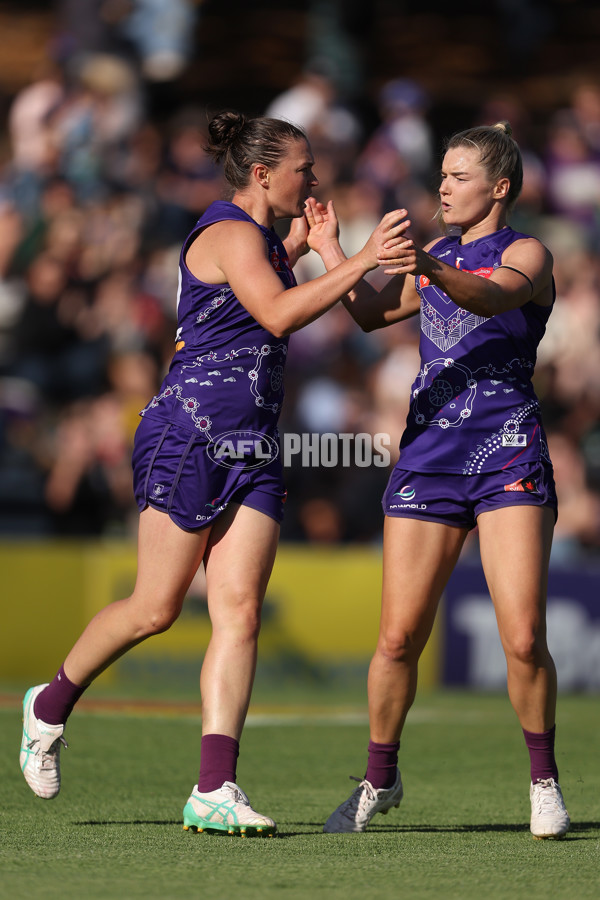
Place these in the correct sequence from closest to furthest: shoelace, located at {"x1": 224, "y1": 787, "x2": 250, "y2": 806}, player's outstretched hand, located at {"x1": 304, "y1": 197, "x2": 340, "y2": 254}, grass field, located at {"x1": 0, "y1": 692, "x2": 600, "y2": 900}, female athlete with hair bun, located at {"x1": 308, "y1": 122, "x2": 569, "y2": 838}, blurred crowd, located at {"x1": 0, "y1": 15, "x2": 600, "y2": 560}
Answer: grass field, located at {"x1": 0, "y1": 692, "x2": 600, "y2": 900} → shoelace, located at {"x1": 224, "y1": 787, "x2": 250, "y2": 806} → female athlete with hair bun, located at {"x1": 308, "y1": 122, "x2": 569, "y2": 838} → player's outstretched hand, located at {"x1": 304, "y1": 197, "x2": 340, "y2": 254} → blurred crowd, located at {"x1": 0, "y1": 15, "x2": 600, "y2": 560}

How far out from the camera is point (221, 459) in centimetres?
430

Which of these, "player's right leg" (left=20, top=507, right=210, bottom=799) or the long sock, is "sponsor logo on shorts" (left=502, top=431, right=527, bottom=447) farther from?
the long sock

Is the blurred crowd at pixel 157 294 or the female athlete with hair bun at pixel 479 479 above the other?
the blurred crowd at pixel 157 294

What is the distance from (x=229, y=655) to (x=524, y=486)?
1.03 m

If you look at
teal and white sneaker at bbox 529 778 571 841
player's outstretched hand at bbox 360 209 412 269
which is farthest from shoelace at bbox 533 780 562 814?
player's outstretched hand at bbox 360 209 412 269

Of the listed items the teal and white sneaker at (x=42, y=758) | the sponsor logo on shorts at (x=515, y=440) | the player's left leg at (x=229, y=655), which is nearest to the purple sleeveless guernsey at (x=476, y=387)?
the sponsor logo on shorts at (x=515, y=440)

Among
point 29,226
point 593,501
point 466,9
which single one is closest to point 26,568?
point 29,226

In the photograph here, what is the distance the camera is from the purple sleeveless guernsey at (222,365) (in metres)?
4.30

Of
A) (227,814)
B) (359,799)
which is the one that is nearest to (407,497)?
(359,799)

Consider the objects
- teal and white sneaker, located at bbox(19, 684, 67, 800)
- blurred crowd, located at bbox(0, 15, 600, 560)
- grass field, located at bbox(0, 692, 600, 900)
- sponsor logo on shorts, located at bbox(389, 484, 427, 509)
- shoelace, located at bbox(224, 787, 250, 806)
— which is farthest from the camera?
blurred crowd, located at bbox(0, 15, 600, 560)

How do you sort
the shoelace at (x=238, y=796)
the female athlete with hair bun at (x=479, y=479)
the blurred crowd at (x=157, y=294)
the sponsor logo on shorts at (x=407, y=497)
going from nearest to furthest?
the shoelace at (x=238, y=796) → the female athlete with hair bun at (x=479, y=479) → the sponsor logo on shorts at (x=407, y=497) → the blurred crowd at (x=157, y=294)

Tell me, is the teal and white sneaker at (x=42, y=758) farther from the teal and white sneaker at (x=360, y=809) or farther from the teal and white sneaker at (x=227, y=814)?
the teal and white sneaker at (x=360, y=809)

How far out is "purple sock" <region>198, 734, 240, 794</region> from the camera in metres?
4.15

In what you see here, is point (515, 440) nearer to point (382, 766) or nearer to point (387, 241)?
point (387, 241)
